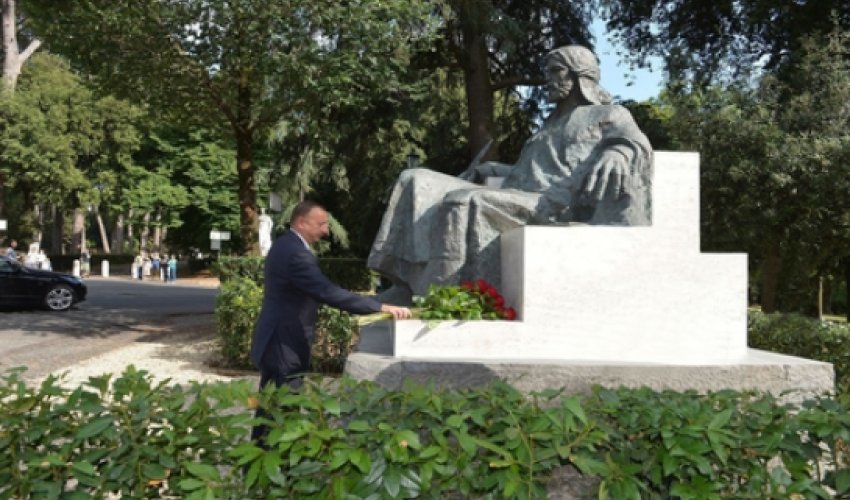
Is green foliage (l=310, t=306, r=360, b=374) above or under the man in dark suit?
under

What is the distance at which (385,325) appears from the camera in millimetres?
5379

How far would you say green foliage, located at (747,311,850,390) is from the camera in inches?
280

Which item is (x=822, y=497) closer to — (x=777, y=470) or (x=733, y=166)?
(x=777, y=470)

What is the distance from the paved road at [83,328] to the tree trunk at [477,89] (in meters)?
6.42

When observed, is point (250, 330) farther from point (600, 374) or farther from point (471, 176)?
point (600, 374)

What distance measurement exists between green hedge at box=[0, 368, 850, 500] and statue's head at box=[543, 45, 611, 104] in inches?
126

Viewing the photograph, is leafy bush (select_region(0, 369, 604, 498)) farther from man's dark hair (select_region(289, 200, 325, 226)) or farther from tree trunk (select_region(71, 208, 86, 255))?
tree trunk (select_region(71, 208, 86, 255))

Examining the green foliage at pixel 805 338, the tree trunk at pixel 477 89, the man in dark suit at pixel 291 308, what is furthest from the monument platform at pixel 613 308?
the tree trunk at pixel 477 89

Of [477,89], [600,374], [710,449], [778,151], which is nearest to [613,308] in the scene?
[600,374]

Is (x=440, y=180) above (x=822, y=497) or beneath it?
above

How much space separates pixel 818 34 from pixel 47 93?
3338 centimetres

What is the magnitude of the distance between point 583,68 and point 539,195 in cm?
104

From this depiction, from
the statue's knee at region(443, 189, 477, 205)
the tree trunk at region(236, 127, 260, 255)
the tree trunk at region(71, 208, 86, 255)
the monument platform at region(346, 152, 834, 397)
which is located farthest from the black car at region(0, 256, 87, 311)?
the tree trunk at region(71, 208, 86, 255)

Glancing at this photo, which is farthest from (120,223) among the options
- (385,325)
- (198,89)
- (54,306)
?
(385,325)
